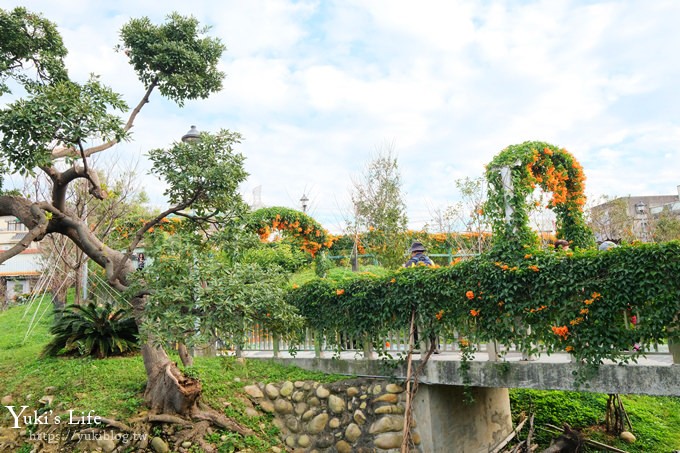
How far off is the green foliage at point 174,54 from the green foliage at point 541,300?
3879 mm

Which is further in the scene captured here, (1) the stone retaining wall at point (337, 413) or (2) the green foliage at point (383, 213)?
(2) the green foliage at point (383, 213)

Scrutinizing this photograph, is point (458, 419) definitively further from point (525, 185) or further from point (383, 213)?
point (383, 213)

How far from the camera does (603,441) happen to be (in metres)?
8.06

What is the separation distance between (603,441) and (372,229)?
871cm

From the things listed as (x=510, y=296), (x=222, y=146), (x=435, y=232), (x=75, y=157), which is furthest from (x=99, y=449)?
(x=435, y=232)

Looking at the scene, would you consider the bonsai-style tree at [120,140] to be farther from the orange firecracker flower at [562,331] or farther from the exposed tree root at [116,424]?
the orange firecracker flower at [562,331]

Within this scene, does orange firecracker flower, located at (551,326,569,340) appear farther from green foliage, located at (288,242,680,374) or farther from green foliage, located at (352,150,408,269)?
green foliage, located at (352,150,408,269)

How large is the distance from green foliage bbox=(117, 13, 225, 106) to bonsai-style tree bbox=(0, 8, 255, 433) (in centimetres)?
1

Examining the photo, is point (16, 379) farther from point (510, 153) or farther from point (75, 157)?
point (510, 153)

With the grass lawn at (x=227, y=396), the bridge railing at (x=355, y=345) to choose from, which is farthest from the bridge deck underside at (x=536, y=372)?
the grass lawn at (x=227, y=396)

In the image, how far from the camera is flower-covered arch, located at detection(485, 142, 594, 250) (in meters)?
6.12

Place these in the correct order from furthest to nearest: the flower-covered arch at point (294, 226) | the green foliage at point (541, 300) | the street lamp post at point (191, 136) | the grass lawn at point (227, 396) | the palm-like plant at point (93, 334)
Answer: the flower-covered arch at point (294, 226)
the palm-like plant at point (93, 334)
the street lamp post at point (191, 136)
the grass lawn at point (227, 396)
the green foliage at point (541, 300)

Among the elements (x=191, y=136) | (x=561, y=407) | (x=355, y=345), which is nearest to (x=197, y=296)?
(x=191, y=136)

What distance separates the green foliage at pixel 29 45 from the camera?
20.7ft
